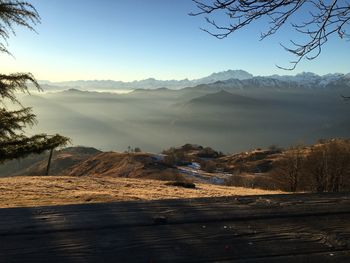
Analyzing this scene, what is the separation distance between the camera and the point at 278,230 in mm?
2463

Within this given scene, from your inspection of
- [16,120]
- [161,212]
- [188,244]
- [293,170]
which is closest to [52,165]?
[293,170]

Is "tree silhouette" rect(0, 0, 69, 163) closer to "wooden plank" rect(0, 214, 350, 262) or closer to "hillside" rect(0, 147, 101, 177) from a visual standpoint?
"wooden plank" rect(0, 214, 350, 262)

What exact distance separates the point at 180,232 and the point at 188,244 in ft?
0.56

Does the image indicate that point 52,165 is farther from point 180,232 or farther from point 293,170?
point 180,232

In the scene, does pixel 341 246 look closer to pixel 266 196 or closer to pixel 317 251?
pixel 317 251

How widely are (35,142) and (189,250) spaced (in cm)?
1312

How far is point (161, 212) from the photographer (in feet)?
8.91

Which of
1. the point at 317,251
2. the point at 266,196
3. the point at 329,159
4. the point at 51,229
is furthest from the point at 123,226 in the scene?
the point at 329,159

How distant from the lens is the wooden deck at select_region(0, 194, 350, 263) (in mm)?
2086

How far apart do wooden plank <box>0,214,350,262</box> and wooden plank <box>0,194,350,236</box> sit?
0.09 metres

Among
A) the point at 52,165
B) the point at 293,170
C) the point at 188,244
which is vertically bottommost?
the point at 52,165

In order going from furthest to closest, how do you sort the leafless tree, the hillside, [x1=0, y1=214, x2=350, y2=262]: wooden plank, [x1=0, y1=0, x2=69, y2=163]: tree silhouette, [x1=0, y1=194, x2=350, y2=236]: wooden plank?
the hillside < the leafless tree < [x1=0, y1=0, x2=69, y2=163]: tree silhouette < [x1=0, y1=194, x2=350, y2=236]: wooden plank < [x1=0, y1=214, x2=350, y2=262]: wooden plank

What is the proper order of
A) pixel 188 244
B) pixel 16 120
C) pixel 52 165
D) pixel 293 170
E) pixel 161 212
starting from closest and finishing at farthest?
1. pixel 188 244
2. pixel 161 212
3. pixel 16 120
4. pixel 293 170
5. pixel 52 165

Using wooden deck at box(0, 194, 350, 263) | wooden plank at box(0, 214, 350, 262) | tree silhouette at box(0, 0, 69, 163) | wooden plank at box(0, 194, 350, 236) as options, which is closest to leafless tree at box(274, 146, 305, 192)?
tree silhouette at box(0, 0, 69, 163)
